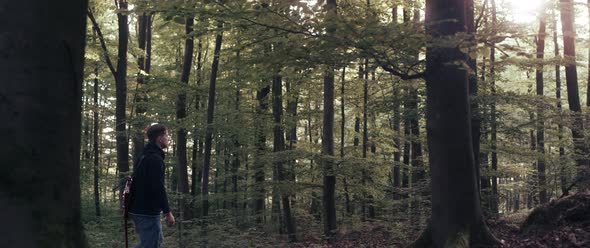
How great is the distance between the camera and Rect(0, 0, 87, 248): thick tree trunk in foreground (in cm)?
267

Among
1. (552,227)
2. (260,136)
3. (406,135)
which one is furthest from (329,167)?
(260,136)

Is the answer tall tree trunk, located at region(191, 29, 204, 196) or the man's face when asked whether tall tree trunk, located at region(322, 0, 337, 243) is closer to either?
the man's face

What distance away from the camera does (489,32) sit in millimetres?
5797

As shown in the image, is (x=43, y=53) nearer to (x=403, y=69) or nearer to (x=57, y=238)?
(x=57, y=238)

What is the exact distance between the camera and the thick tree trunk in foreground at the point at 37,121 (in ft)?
8.75

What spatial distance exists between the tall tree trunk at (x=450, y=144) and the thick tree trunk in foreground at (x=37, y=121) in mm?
4822

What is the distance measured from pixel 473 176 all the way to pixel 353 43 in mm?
2590

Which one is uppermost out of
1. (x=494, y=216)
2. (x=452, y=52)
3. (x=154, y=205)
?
(x=452, y=52)

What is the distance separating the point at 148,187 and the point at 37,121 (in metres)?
2.61

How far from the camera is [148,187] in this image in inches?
206

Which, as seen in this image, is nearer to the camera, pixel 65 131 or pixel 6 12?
pixel 6 12

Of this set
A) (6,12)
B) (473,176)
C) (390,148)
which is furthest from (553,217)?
(390,148)

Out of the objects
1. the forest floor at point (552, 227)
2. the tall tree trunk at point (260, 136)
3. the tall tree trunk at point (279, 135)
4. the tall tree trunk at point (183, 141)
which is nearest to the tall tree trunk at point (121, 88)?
the tall tree trunk at point (183, 141)

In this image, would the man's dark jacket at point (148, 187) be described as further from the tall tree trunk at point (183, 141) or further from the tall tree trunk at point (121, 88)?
the tall tree trunk at point (121, 88)
